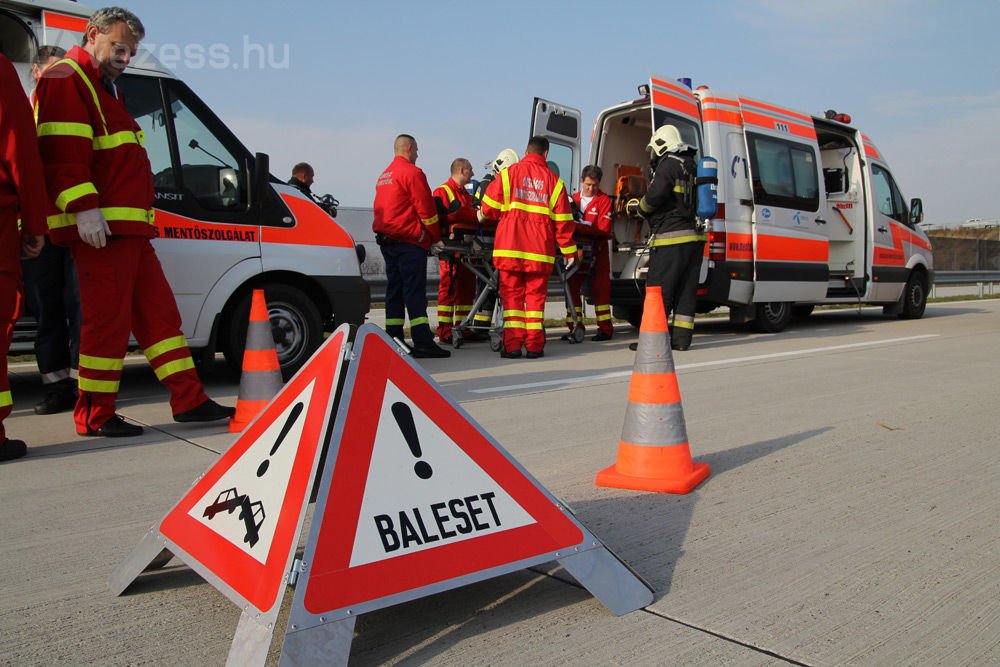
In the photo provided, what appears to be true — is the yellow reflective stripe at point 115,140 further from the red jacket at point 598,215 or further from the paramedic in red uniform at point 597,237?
the red jacket at point 598,215

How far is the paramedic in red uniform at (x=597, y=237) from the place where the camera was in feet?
31.7

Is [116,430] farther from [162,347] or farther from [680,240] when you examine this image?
[680,240]

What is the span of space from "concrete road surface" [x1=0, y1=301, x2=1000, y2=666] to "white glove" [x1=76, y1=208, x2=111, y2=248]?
3.52ft

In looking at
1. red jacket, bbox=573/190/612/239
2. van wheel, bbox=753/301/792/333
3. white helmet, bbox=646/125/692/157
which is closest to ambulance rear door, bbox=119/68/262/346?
white helmet, bbox=646/125/692/157

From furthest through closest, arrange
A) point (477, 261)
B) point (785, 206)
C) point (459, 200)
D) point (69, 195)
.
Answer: point (785, 206)
point (477, 261)
point (459, 200)
point (69, 195)

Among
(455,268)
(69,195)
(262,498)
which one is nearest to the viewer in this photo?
(262,498)

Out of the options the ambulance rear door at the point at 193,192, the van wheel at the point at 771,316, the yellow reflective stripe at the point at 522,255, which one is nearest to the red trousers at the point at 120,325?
the ambulance rear door at the point at 193,192

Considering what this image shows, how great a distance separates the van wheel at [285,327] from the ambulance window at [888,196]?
8783 millimetres

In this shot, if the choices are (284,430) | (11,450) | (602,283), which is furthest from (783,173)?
(284,430)

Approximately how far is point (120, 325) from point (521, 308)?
4259mm

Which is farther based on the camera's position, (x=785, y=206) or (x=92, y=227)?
(x=785, y=206)

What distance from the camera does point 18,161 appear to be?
378 centimetres

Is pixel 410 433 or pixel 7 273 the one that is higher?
pixel 7 273

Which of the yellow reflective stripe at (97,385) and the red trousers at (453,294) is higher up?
the red trousers at (453,294)
